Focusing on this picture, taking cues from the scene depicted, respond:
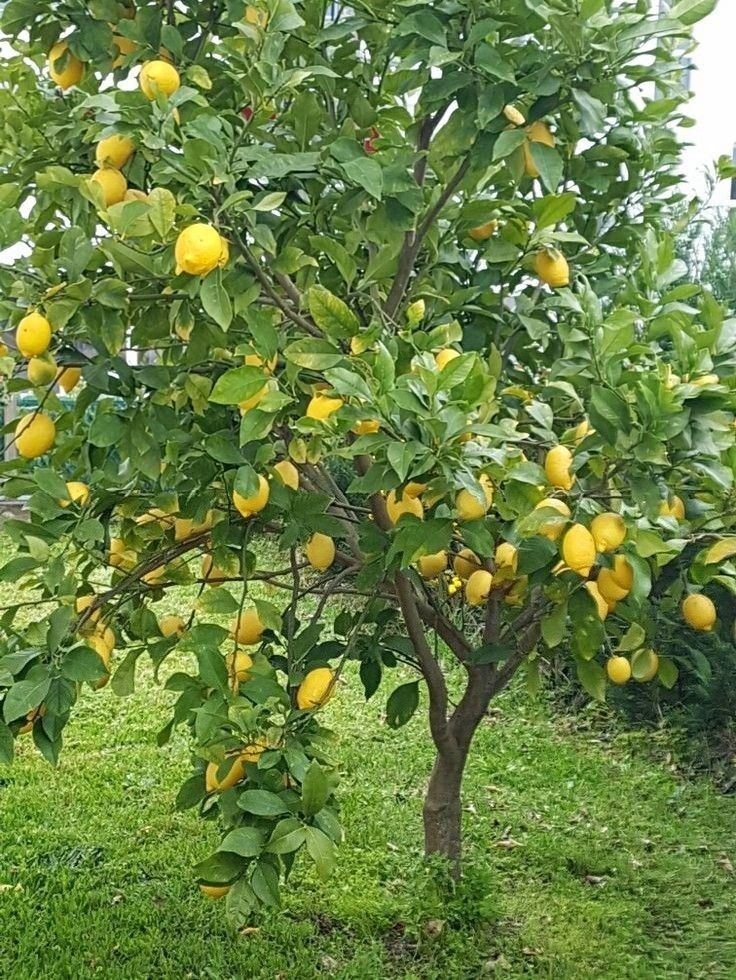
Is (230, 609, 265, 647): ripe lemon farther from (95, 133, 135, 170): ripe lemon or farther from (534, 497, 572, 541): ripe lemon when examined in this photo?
(95, 133, 135, 170): ripe lemon

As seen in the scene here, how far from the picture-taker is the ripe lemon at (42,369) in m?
1.57

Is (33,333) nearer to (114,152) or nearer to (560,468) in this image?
(114,152)

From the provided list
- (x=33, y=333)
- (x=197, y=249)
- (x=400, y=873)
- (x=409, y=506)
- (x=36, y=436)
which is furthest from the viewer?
(x=400, y=873)

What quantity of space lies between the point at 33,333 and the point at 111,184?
0.82ft

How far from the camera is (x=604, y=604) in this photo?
175cm

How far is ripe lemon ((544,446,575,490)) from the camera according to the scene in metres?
1.54

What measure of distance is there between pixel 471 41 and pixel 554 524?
26.1 inches

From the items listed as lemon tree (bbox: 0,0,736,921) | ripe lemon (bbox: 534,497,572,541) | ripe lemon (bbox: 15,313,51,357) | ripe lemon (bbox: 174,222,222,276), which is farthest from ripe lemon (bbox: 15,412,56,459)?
ripe lemon (bbox: 534,497,572,541)

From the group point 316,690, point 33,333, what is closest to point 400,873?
point 316,690

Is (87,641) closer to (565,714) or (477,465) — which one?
(477,465)

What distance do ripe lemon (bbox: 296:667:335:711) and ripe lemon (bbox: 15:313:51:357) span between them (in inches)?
27.8

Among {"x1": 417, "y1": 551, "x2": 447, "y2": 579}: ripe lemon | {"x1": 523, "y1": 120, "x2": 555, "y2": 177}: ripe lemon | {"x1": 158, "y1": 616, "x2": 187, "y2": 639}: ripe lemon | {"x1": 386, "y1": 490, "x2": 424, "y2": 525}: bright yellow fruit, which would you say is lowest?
{"x1": 158, "y1": 616, "x2": 187, "y2": 639}: ripe lemon

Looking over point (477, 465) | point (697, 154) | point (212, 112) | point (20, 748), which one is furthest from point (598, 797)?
point (697, 154)

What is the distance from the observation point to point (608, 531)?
1478 mm
